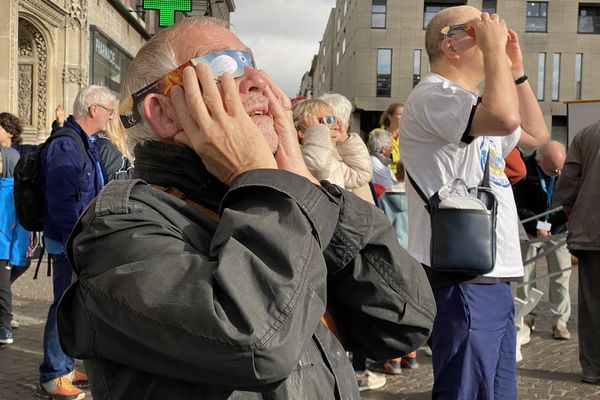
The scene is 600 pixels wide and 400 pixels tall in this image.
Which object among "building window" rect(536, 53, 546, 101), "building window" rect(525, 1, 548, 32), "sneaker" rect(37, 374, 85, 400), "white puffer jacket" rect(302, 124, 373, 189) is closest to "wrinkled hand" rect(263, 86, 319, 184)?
"white puffer jacket" rect(302, 124, 373, 189)

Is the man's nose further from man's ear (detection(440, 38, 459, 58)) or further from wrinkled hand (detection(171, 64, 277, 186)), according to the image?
man's ear (detection(440, 38, 459, 58))

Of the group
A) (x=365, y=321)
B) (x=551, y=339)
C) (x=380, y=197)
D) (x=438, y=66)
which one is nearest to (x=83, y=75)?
(x=380, y=197)

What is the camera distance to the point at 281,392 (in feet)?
4.19

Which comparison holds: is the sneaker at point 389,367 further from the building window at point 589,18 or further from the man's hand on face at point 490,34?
the building window at point 589,18

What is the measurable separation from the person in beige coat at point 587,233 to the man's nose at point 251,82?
4560 mm

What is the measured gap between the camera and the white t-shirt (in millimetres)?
2768

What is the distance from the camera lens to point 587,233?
17.8 feet

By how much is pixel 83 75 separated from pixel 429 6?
30.7m

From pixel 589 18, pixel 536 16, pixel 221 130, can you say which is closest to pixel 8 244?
pixel 221 130

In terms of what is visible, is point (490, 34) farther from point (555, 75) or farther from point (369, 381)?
point (555, 75)

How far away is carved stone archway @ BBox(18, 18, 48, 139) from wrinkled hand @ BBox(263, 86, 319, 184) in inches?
587

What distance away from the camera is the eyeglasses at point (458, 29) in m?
2.81

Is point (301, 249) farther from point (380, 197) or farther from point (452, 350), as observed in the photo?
point (380, 197)

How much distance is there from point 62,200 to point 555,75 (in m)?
40.4
